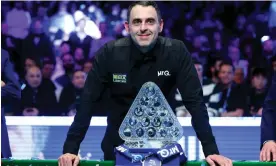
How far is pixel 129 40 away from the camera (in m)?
3.74

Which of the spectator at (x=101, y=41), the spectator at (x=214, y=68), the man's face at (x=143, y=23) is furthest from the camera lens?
the spectator at (x=101, y=41)

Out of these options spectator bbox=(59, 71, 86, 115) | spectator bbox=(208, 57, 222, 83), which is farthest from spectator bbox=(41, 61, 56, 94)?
spectator bbox=(208, 57, 222, 83)

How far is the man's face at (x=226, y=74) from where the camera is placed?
8.27m

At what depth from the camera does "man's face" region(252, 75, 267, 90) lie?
26.9 ft

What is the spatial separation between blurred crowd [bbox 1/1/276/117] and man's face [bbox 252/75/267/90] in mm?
12

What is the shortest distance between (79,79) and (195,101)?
4787 millimetres

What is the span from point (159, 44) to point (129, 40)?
171 mm

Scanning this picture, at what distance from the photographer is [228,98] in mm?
8031

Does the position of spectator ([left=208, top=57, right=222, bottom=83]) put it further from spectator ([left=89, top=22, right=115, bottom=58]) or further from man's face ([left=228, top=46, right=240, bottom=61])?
spectator ([left=89, top=22, right=115, bottom=58])

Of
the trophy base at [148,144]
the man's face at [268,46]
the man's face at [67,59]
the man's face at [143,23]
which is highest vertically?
the man's face at [143,23]

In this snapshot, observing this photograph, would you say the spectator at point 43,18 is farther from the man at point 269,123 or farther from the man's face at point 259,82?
the man at point 269,123

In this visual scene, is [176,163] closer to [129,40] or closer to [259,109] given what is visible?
[129,40]

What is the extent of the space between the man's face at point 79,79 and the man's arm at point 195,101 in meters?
4.56

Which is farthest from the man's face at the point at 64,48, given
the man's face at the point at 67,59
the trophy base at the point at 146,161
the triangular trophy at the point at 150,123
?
the trophy base at the point at 146,161
